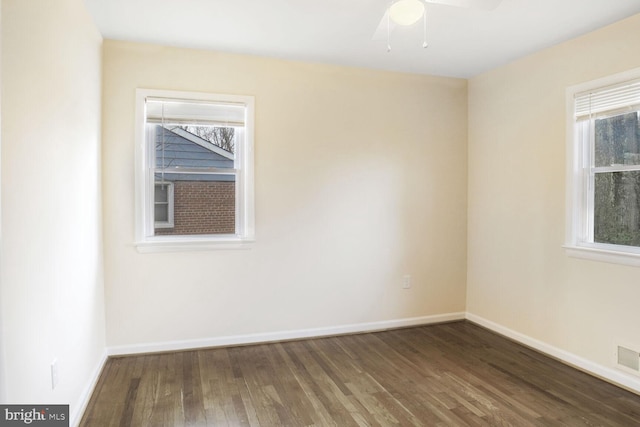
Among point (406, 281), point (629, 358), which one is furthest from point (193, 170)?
point (629, 358)

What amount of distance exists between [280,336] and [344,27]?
106 inches

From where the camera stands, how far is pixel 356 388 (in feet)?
9.04

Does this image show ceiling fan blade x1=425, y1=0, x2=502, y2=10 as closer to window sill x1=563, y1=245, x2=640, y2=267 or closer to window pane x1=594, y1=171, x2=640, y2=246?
window pane x1=594, y1=171, x2=640, y2=246

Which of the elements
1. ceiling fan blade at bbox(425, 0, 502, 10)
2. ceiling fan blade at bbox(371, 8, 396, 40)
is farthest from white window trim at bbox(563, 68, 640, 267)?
ceiling fan blade at bbox(371, 8, 396, 40)

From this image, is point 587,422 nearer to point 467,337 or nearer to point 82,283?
point 467,337

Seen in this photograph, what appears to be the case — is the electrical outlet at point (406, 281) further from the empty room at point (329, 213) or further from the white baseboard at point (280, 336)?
the white baseboard at point (280, 336)

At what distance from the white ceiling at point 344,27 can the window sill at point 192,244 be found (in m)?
1.65

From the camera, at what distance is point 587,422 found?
91.6 inches

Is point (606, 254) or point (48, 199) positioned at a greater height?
point (48, 199)

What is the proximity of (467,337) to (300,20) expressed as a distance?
313 centimetres

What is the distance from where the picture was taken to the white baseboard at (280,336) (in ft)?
10.9

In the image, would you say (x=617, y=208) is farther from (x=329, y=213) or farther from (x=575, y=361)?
(x=329, y=213)

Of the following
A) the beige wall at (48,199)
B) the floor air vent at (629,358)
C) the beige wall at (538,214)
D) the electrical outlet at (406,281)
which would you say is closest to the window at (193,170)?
the beige wall at (48,199)

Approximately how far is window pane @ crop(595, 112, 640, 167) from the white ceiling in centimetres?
71
